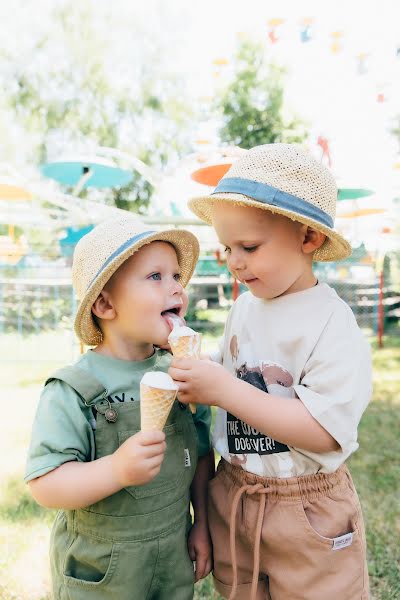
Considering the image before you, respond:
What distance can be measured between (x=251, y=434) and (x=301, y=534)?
1.07 ft

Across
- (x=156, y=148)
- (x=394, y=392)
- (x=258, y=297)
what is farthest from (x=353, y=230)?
(x=156, y=148)

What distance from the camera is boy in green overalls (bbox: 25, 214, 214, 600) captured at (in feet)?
4.59

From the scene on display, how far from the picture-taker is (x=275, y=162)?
1.57 metres

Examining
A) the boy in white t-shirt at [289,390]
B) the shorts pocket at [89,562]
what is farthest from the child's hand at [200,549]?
the shorts pocket at [89,562]

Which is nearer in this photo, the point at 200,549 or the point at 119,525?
the point at 119,525

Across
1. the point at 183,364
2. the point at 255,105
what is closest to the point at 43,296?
the point at 183,364

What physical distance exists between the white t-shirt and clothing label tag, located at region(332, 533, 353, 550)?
0.69 ft

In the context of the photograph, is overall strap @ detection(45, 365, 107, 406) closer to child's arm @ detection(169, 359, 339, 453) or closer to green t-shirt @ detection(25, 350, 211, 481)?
green t-shirt @ detection(25, 350, 211, 481)

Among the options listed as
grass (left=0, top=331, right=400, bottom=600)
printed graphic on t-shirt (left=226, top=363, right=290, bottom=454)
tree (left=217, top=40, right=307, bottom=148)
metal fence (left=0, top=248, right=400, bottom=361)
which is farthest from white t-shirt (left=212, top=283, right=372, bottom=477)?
tree (left=217, top=40, right=307, bottom=148)

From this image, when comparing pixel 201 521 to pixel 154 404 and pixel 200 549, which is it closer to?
pixel 200 549

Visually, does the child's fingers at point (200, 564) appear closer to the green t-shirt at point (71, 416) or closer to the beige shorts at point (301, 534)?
the beige shorts at point (301, 534)

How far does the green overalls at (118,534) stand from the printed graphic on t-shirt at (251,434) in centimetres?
21

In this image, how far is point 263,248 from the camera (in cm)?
159

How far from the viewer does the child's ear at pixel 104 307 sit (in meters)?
1.68
